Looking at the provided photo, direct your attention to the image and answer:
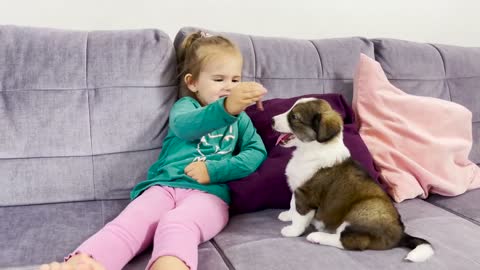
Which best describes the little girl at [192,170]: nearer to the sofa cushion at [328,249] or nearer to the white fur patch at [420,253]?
the sofa cushion at [328,249]

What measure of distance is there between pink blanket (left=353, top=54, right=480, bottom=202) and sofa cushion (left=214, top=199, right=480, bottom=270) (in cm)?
23

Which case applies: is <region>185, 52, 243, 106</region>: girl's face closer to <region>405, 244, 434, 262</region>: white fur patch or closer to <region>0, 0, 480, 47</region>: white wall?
<region>0, 0, 480, 47</region>: white wall

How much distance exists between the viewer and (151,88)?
1579mm

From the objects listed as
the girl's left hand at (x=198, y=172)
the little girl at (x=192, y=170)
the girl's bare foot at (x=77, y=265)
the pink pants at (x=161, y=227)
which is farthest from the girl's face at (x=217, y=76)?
the girl's bare foot at (x=77, y=265)

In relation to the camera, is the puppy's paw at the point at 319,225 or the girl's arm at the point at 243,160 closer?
the puppy's paw at the point at 319,225

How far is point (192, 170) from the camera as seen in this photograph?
1415 mm

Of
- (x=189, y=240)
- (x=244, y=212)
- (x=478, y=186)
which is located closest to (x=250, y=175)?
(x=244, y=212)

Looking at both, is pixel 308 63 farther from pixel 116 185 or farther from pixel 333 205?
pixel 116 185

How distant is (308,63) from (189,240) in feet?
3.18

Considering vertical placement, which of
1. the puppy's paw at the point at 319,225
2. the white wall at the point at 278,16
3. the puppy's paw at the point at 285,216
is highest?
the white wall at the point at 278,16

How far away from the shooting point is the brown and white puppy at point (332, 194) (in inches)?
46.1

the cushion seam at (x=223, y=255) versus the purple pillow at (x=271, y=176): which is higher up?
the purple pillow at (x=271, y=176)

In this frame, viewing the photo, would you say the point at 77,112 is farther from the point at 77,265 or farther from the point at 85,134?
the point at 77,265

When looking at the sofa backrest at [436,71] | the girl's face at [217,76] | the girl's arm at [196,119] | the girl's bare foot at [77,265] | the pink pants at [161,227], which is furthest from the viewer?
the sofa backrest at [436,71]
